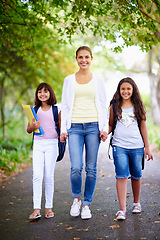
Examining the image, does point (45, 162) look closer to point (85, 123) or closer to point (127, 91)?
point (85, 123)

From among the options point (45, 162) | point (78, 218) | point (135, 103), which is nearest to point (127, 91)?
point (135, 103)

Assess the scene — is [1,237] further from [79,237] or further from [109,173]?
[109,173]

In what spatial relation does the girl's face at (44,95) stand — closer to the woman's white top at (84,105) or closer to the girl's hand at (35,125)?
the girl's hand at (35,125)

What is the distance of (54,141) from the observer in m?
4.64

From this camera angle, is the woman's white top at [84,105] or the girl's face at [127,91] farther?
the girl's face at [127,91]

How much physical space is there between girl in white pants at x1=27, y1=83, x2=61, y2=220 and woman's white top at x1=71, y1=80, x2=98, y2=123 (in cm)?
40

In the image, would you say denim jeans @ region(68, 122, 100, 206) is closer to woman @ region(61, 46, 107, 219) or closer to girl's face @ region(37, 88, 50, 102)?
woman @ region(61, 46, 107, 219)

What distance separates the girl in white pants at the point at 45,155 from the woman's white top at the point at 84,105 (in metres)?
0.40

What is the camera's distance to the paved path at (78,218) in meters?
3.80

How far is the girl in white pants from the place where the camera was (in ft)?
14.7

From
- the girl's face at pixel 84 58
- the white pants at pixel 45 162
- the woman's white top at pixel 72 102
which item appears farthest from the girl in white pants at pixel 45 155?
the girl's face at pixel 84 58

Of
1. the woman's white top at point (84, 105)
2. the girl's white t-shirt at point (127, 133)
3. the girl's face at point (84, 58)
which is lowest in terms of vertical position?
the girl's white t-shirt at point (127, 133)

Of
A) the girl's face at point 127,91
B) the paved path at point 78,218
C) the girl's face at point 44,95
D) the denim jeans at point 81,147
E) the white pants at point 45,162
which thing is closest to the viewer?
the paved path at point 78,218

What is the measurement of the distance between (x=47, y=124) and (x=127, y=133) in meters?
1.16
